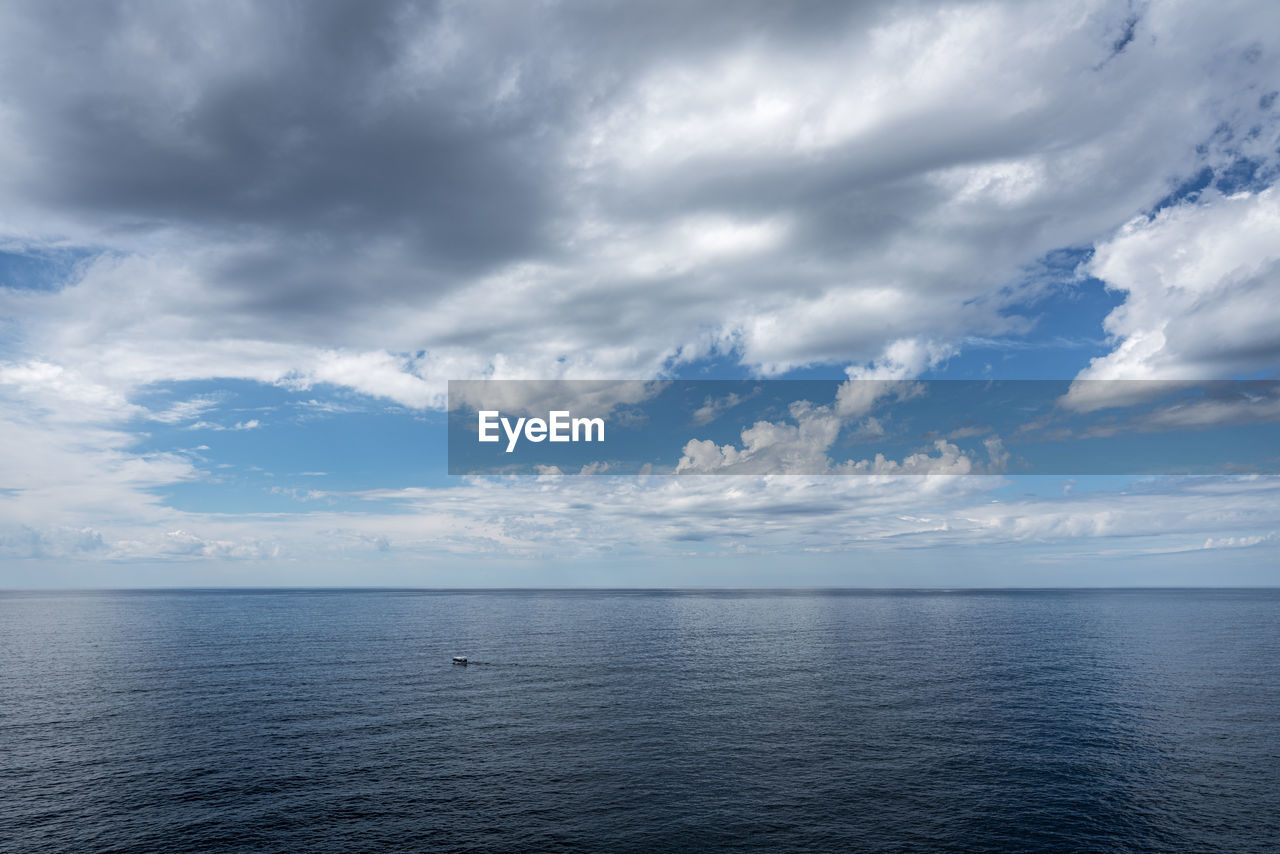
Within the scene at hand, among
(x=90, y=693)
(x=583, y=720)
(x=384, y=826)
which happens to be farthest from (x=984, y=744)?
(x=90, y=693)

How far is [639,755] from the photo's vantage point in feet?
232

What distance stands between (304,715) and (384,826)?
39.2 metres

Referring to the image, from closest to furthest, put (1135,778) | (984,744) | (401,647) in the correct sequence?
(1135,778)
(984,744)
(401,647)

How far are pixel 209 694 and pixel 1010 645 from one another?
162m

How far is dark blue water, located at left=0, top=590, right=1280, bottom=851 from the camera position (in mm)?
53344

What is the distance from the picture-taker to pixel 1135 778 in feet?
210

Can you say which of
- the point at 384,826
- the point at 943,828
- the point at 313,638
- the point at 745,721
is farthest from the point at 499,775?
the point at 313,638

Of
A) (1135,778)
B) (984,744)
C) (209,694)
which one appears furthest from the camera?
(209,694)

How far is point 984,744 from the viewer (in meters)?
73.8

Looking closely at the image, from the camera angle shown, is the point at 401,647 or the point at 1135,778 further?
the point at 401,647

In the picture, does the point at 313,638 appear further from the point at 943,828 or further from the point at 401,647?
the point at 943,828

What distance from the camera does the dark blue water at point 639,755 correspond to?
175ft

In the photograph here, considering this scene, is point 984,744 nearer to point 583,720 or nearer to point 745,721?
point 745,721

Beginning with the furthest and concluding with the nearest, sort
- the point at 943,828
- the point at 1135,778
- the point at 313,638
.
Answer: the point at 313,638, the point at 1135,778, the point at 943,828
